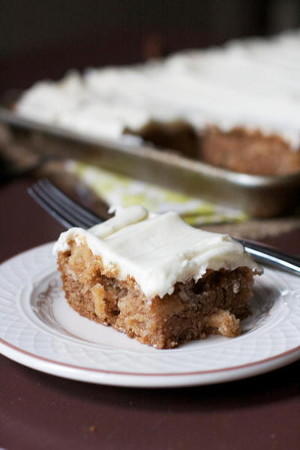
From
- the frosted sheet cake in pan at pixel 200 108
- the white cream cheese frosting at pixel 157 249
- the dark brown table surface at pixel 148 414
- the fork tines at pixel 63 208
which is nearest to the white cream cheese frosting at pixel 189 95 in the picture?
the frosted sheet cake in pan at pixel 200 108

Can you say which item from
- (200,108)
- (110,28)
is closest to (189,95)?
(200,108)

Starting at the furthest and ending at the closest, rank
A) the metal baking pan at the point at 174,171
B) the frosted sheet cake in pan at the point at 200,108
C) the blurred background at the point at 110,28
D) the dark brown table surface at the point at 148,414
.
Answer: the blurred background at the point at 110,28 < the frosted sheet cake in pan at the point at 200,108 < the metal baking pan at the point at 174,171 < the dark brown table surface at the point at 148,414

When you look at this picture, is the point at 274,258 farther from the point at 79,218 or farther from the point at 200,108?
the point at 200,108

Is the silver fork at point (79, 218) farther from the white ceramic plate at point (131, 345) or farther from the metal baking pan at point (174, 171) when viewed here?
the metal baking pan at point (174, 171)

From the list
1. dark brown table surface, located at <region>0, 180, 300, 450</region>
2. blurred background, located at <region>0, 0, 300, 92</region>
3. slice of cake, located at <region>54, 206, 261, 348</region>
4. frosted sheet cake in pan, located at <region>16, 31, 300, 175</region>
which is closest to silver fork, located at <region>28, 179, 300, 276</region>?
slice of cake, located at <region>54, 206, 261, 348</region>

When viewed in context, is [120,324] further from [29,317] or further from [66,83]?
[66,83]

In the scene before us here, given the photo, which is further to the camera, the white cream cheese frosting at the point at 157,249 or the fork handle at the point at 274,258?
the fork handle at the point at 274,258

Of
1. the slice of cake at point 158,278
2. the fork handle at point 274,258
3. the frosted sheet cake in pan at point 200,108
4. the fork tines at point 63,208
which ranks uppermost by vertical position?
the slice of cake at point 158,278
